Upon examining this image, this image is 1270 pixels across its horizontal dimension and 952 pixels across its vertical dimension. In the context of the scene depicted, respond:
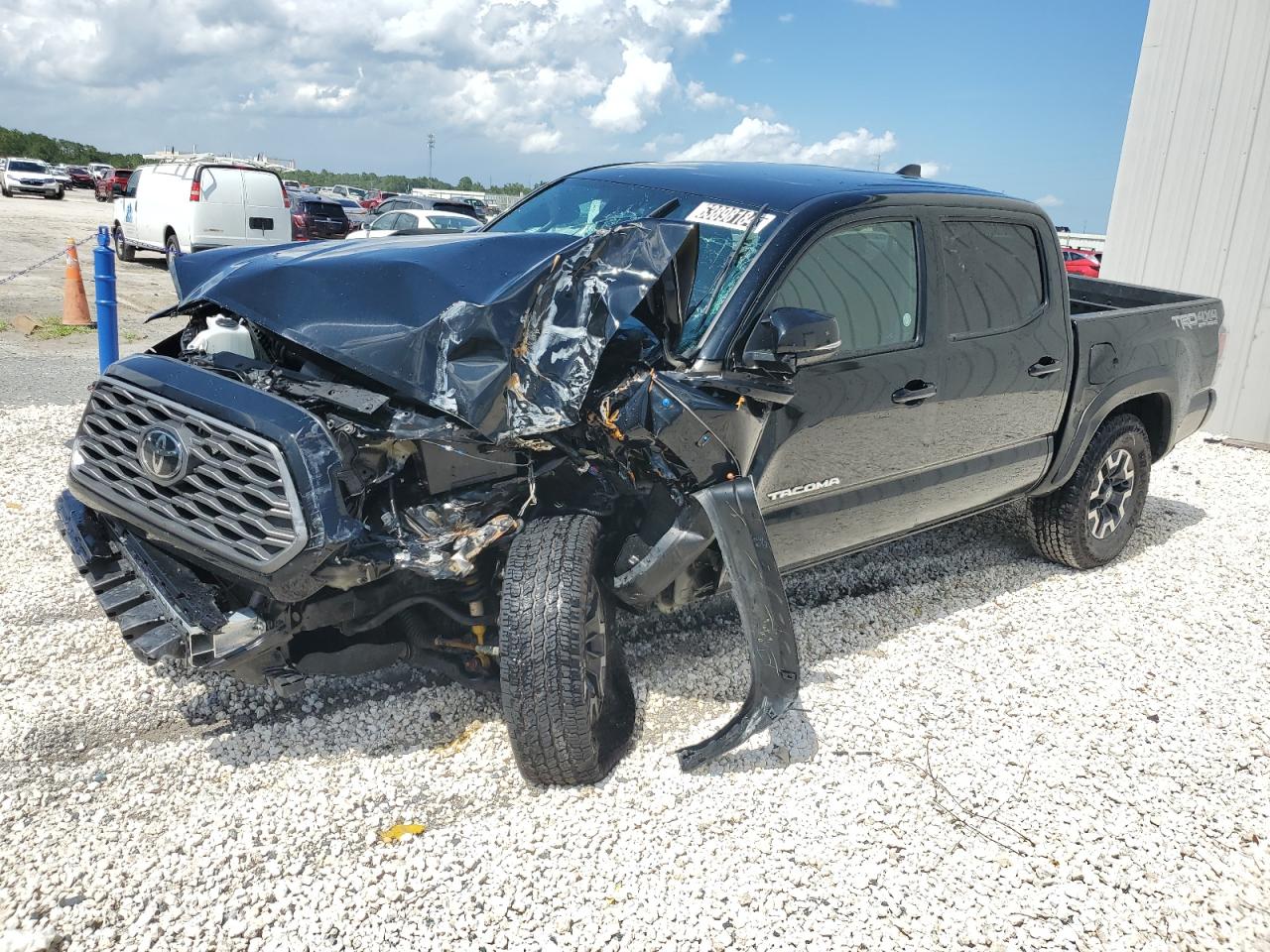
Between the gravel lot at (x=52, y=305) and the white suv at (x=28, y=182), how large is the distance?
526 inches

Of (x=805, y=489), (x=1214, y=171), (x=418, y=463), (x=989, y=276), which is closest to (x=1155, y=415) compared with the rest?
(x=989, y=276)

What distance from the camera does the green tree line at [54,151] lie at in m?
71.9

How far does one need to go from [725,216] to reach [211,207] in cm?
1546

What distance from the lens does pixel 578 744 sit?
9.98 ft

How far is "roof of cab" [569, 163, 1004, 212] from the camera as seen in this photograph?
3.77 meters

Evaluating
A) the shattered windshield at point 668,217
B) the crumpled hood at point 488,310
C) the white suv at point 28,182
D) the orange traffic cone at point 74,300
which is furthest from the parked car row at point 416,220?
the white suv at point 28,182

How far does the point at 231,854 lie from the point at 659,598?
151 cm

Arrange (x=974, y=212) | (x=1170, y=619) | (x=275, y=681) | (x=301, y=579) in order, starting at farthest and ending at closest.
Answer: (x=1170, y=619), (x=974, y=212), (x=275, y=681), (x=301, y=579)

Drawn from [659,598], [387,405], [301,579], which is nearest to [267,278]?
[387,405]

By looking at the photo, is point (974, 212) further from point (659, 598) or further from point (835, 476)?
point (659, 598)

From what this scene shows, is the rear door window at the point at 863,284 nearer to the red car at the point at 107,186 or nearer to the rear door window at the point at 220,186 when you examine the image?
the rear door window at the point at 220,186

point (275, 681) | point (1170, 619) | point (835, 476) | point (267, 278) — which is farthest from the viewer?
point (1170, 619)

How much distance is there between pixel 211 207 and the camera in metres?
16.7

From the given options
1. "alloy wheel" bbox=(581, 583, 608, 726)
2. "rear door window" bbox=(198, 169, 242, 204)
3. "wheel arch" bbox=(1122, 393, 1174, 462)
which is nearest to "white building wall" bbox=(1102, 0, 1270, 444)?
"wheel arch" bbox=(1122, 393, 1174, 462)
